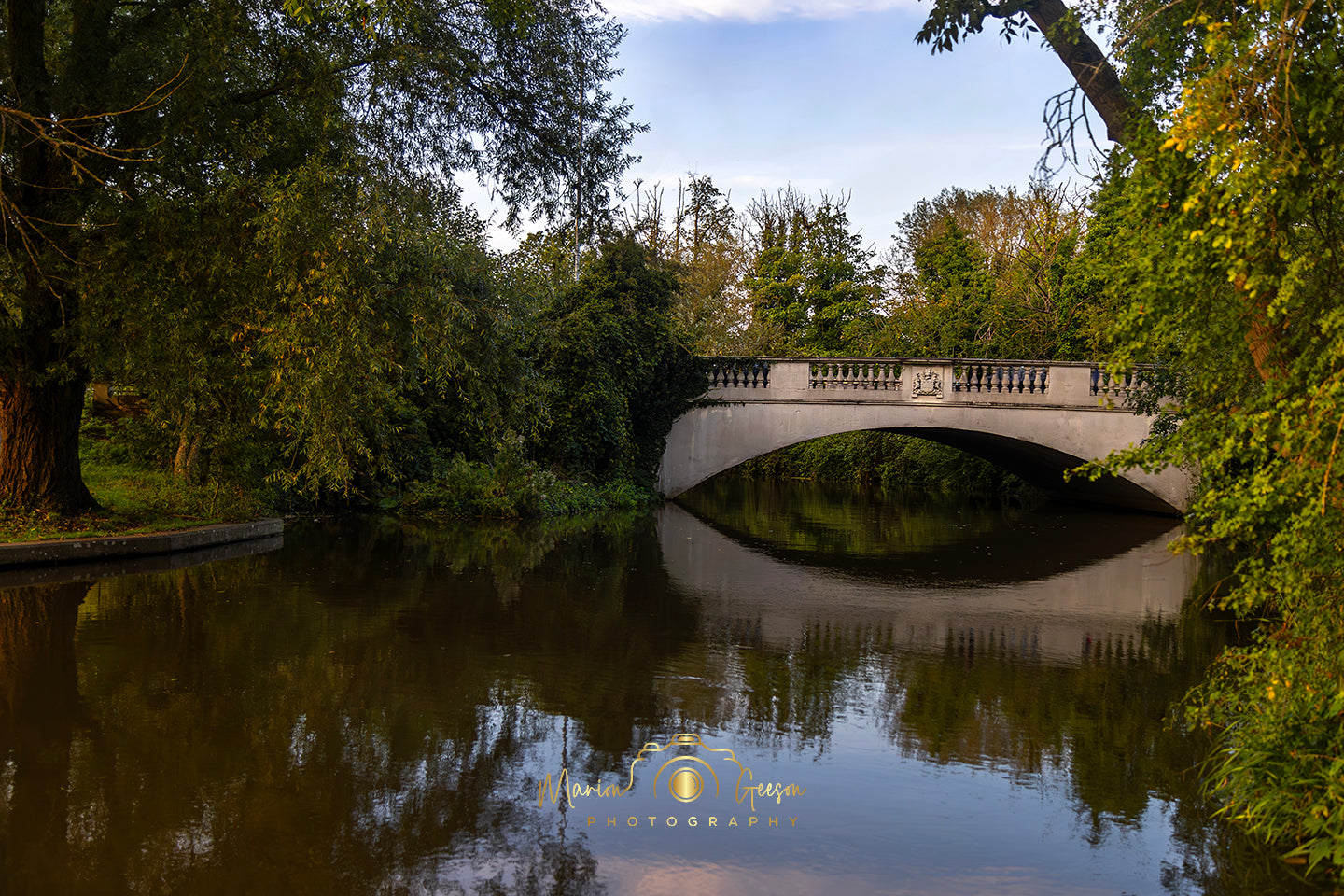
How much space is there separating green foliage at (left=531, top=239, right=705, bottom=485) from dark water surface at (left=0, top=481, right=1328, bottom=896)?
34.6 feet

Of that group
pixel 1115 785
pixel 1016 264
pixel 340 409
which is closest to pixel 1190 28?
pixel 1115 785

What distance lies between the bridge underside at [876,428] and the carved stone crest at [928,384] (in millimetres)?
360

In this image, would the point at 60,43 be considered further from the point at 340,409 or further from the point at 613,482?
the point at 613,482

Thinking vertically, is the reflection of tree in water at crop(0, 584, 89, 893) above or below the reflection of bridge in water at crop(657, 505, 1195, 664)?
below

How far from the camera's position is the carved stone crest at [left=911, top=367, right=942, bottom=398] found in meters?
23.8

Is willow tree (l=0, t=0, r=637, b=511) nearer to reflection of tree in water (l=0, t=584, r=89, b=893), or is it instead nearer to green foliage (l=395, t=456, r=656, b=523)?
reflection of tree in water (l=0, t=584, r=89, b=893)

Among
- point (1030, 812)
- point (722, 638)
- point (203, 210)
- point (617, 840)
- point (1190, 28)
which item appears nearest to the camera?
point (617, 840)

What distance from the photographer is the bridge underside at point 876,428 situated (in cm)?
2372

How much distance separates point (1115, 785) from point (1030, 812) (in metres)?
0.72

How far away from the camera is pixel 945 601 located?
439 inches

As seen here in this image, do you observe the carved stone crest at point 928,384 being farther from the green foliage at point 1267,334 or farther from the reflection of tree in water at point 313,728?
the green foliage at point 1267,334

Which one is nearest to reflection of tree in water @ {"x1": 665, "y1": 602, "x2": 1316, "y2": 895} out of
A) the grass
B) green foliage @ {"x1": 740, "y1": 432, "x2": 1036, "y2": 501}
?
the grass

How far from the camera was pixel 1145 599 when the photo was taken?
12.0 meters

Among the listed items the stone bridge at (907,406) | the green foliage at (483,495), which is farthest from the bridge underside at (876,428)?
the green foliage at (483,495)
